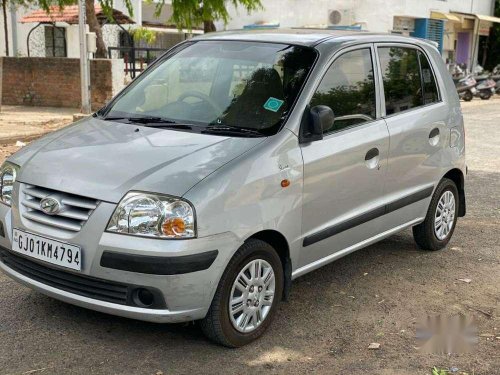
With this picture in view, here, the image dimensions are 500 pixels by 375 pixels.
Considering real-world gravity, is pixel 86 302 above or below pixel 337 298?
above

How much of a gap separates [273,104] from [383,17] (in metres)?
24.4

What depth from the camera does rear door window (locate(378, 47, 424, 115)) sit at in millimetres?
4914

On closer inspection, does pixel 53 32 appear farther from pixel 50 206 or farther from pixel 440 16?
pixel 50 206

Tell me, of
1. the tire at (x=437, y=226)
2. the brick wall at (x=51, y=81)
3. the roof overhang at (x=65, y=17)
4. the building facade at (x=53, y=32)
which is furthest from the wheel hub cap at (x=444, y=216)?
the roof overhang at (x=65, y=17)

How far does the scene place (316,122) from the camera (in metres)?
4.00

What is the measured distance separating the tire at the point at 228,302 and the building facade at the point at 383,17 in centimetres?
2133

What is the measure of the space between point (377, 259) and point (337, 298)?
3.34ft

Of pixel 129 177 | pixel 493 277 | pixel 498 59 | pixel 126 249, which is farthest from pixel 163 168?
pixel 498 59

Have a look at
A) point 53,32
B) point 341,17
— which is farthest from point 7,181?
point 341,17

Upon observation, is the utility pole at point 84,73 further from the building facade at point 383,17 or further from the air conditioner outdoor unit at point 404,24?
the air conditioner outdoor unit at point 404,24

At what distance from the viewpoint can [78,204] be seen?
3477mm

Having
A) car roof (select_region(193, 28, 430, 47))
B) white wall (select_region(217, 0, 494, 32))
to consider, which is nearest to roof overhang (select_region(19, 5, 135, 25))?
white wall (select_region(217, 0, 494, 32))

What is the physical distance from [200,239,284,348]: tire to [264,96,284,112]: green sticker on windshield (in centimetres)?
86

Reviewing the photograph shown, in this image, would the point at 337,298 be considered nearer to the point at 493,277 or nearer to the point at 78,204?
the point at 493,277
